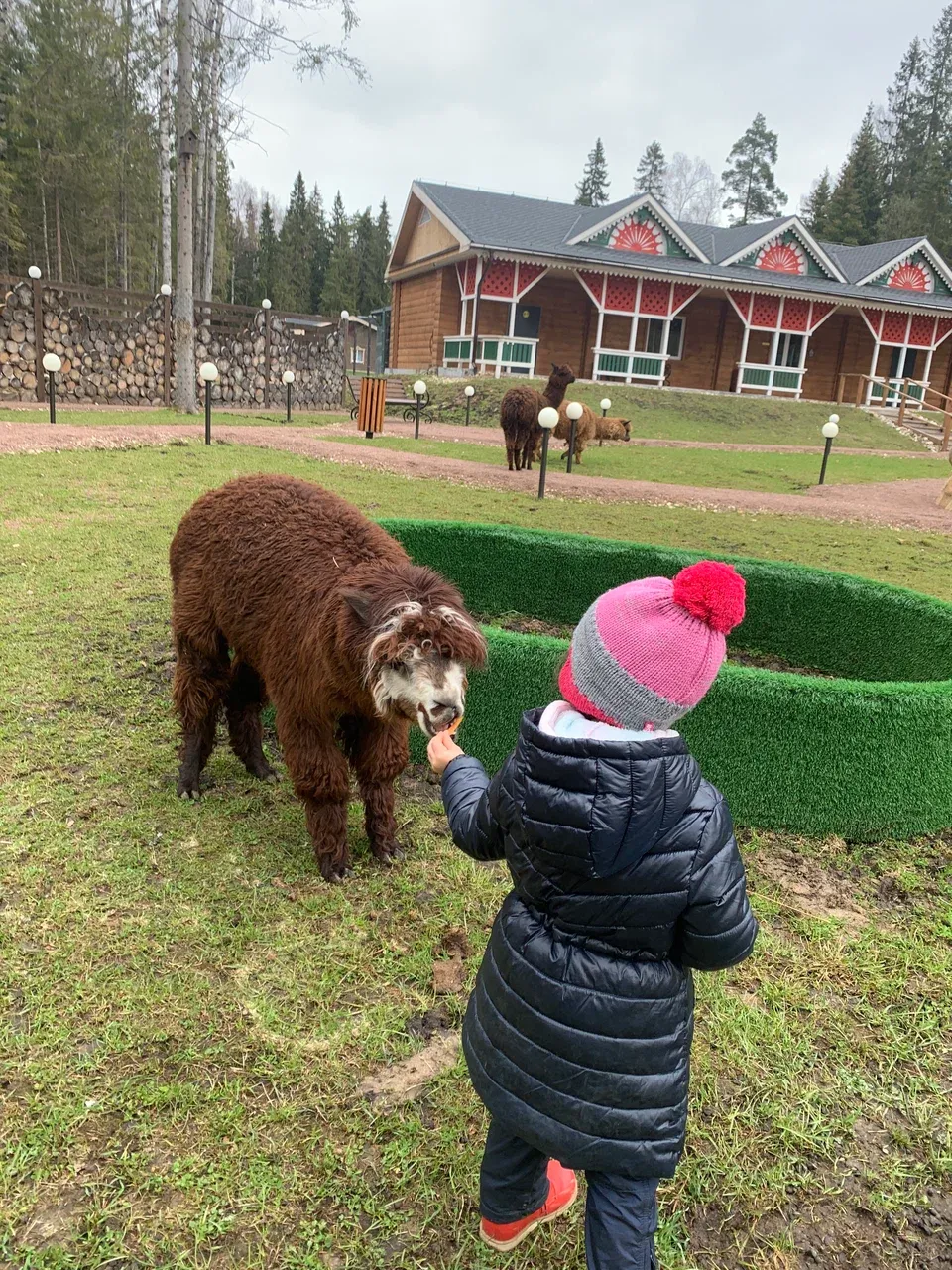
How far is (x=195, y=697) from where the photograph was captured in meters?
3.56

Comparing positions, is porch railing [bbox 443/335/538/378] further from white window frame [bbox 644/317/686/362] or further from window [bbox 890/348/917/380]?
window [bbox 890/348/917/380]

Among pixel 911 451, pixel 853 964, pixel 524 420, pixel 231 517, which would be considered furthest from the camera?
pixel 911 451

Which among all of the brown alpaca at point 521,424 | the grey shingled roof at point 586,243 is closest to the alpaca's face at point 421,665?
the brown alpaca at point 521,424

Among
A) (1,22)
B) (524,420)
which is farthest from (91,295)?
(1,22)

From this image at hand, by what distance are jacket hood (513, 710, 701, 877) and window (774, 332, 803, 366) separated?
36.0m

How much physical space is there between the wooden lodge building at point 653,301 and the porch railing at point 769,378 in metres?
0.06

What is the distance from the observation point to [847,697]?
356 cm

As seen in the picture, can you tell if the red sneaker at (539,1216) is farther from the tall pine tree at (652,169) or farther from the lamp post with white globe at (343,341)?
the tall pine tree at (652,169)

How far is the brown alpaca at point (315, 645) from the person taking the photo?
2.54 meters

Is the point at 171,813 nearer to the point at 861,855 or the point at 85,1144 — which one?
the point at 85,1144

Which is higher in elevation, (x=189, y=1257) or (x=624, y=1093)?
(x=624, y=1093)

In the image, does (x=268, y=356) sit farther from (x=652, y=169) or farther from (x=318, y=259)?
(x=652, y=169)

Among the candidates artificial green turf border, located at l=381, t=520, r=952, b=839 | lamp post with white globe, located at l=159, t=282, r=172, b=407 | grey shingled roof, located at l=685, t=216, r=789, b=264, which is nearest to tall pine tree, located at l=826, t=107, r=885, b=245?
grey shingled roof, located at l=685, t=216, r=789, b=264

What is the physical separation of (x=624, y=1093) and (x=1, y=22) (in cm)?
4090
